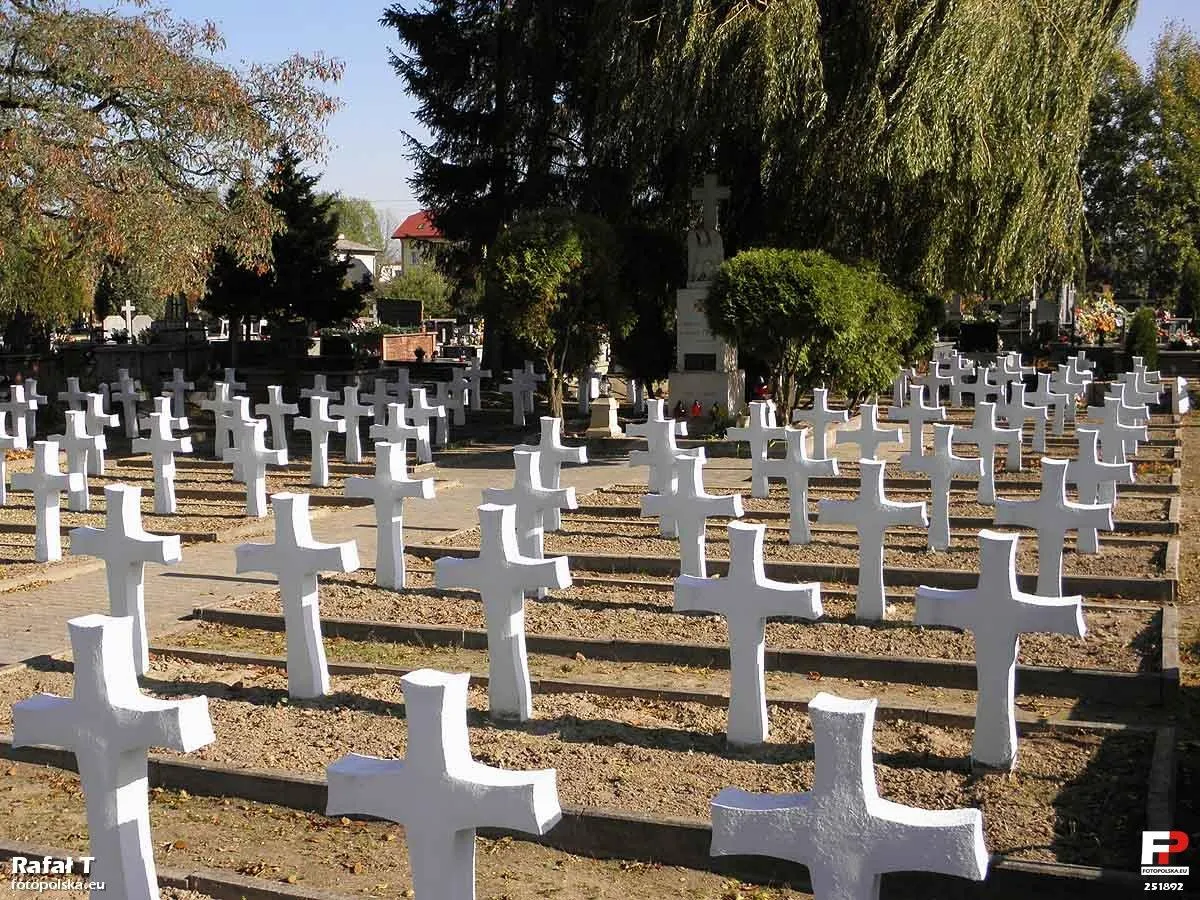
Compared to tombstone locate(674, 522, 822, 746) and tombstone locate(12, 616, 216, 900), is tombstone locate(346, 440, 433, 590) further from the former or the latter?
Result: tombstone locate(12, 616, 216, 900)

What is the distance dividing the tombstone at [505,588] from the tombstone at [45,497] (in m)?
6.23

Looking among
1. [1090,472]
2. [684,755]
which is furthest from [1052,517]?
[684,755]

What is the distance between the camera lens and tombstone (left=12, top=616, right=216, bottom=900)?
4.57 metres

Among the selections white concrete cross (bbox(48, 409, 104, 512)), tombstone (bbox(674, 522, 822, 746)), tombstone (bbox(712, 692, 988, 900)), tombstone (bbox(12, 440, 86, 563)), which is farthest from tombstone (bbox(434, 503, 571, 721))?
white concrete cross (bbox(48, 409, 104, 512))

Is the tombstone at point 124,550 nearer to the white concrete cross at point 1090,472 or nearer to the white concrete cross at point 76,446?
the white concrete cross at point 76,446

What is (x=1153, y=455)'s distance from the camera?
60.5 ft

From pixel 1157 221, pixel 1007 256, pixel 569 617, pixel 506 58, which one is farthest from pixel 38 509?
pixel 1157 221

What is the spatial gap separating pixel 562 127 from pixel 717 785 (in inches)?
943

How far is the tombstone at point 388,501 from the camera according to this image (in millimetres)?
10281

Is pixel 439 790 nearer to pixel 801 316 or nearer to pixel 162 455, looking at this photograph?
pixel 162 455

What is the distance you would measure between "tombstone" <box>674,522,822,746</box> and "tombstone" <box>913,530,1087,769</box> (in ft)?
2.11

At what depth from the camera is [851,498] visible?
14680mm

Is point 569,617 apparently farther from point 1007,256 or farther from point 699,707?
point 1007,256

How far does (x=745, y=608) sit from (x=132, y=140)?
17435 millimetres
